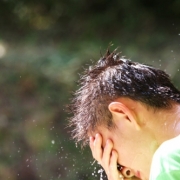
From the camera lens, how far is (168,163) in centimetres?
73

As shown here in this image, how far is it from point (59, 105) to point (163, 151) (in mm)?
2256

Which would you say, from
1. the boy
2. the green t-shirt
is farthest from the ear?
the green t-shirt

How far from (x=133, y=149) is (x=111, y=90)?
0.52 ft

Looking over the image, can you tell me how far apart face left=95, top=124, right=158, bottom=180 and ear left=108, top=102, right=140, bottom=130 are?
2cm

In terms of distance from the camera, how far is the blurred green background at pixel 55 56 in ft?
9.40

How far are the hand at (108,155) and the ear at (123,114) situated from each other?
0.07 m

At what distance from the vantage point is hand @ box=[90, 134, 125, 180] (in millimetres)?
1032

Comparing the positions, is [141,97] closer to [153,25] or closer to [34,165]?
[34,165]

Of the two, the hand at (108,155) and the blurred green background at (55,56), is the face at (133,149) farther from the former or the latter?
the blurred green background at (55,56)

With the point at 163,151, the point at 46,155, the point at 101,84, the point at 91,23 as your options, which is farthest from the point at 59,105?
the point at 163,151

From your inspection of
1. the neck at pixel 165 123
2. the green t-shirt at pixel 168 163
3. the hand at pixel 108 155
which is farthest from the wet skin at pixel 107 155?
the green t-shirt at pixel 168 163

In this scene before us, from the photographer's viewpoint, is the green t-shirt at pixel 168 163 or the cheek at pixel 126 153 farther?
the cheek at pixel 126 153

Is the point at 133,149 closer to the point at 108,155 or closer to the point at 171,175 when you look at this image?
the point at 108,155

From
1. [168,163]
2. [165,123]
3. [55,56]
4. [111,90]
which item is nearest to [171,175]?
[168,163]
